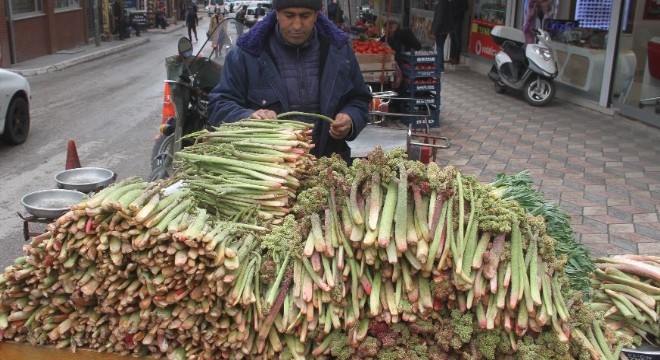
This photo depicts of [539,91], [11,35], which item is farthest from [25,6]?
[539,91]

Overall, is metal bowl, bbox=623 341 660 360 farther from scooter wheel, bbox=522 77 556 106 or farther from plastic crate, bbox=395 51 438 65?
scooter wheel, bbox=522 77 556 106

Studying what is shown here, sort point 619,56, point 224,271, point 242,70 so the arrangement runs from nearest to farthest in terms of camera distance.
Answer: point 224,271
point 242,70
point 619,56

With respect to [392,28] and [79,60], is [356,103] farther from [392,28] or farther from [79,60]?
[79,60]

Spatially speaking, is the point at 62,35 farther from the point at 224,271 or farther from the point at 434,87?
the point at 224,271

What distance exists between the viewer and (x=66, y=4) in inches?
992

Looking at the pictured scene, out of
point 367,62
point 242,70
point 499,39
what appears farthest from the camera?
point 499,39

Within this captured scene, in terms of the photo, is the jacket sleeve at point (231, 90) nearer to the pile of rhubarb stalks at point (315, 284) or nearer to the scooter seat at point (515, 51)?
the pile of rhubarb stalks at point (315, 284)

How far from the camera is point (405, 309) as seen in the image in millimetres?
2318

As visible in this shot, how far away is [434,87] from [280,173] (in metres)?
7.38

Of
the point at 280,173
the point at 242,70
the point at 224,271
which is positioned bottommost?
the point at 224,271

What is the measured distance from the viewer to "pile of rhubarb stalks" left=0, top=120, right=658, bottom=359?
7.33 ft

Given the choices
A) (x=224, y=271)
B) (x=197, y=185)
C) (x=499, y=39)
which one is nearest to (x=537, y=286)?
(x=224, y=271)

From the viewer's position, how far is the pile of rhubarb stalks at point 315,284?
223cm

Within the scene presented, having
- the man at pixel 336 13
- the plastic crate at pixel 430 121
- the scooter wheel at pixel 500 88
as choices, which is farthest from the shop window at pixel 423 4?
the plastic crate at pixel 430 121
